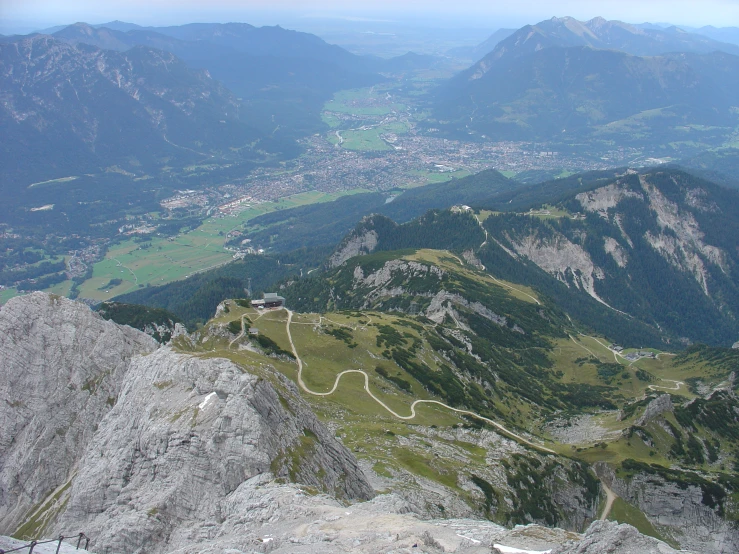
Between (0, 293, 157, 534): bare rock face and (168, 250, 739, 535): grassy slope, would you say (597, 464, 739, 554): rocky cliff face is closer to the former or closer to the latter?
(168, 250, 739, 535): grassy slope

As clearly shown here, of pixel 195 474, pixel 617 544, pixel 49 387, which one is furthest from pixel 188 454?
pixel 49 387

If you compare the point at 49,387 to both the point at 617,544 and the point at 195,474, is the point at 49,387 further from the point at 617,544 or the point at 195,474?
the point at 617,544

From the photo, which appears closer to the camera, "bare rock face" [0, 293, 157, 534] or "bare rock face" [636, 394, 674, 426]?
"bare rock face" [0, 293, 157, 534]

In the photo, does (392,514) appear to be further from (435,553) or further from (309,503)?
(435,553)

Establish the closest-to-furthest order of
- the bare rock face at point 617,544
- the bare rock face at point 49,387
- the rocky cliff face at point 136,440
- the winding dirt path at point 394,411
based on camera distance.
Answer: the bare rock face at point 617,544 → the rocky cliff face at point 136,440 → the bare rock face at point 49,387 → the winding dirt path at point 394,411

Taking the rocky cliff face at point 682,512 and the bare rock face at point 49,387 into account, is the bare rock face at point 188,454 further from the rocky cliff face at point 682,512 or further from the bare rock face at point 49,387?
the rocky cliff face at point 682,512

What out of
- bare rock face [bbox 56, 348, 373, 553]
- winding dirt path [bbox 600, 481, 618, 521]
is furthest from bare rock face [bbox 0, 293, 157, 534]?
winding dirt path [bbox 600, 481, 618, 521]

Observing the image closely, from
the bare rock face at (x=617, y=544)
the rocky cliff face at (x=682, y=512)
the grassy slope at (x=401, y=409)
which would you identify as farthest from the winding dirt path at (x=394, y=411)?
the bare rock face at (x=617, y=544)
